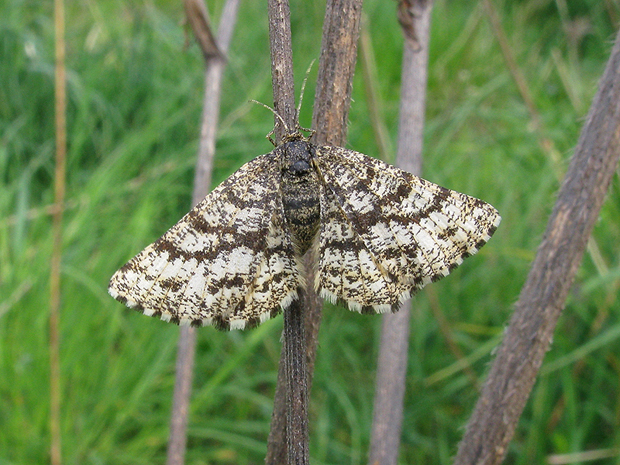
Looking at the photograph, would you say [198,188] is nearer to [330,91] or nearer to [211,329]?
[330,91]

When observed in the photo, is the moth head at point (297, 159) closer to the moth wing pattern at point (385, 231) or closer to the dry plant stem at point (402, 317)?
the moth wing pattern at point (385, 231)

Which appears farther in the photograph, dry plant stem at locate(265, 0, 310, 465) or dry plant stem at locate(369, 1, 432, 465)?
dry plant stem at locate(369, 1, 432, 465)

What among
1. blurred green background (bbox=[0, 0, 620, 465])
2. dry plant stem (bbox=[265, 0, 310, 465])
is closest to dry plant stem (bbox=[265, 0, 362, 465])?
dry plant stem (bbox=[265, 0, 310, 465])

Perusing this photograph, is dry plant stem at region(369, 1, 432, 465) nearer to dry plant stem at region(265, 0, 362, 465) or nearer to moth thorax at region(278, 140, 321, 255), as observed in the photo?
moth thorax at region(278, 140, 321, 255)

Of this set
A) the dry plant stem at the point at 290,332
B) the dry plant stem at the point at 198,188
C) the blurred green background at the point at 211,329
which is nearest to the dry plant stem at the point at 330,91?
the dry plant stem at the point at 290,332

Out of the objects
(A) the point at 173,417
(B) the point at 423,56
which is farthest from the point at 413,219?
(A) the point at 173,417

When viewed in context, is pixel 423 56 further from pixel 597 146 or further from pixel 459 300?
pixel 459 300
